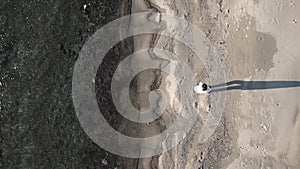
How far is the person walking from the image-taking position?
570cm

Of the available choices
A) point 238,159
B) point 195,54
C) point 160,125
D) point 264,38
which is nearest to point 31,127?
point 160,125

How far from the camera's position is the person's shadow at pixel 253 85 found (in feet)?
19.0

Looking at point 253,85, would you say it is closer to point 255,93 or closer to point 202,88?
point 255,93

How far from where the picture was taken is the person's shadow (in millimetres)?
5789

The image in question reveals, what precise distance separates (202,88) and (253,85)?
2.84 feet

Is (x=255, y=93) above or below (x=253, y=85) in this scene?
below

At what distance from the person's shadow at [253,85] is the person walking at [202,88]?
15 centimetres

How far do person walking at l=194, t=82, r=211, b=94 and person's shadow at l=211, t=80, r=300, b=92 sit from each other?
146 millimetres

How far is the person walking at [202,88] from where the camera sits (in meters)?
5.70

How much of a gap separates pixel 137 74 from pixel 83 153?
1.65m

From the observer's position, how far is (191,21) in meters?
5.93

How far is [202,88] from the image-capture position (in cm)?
570

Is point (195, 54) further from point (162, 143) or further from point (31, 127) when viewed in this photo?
point (31, 127)

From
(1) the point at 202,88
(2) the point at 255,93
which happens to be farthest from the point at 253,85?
(1) the point at 202,88
